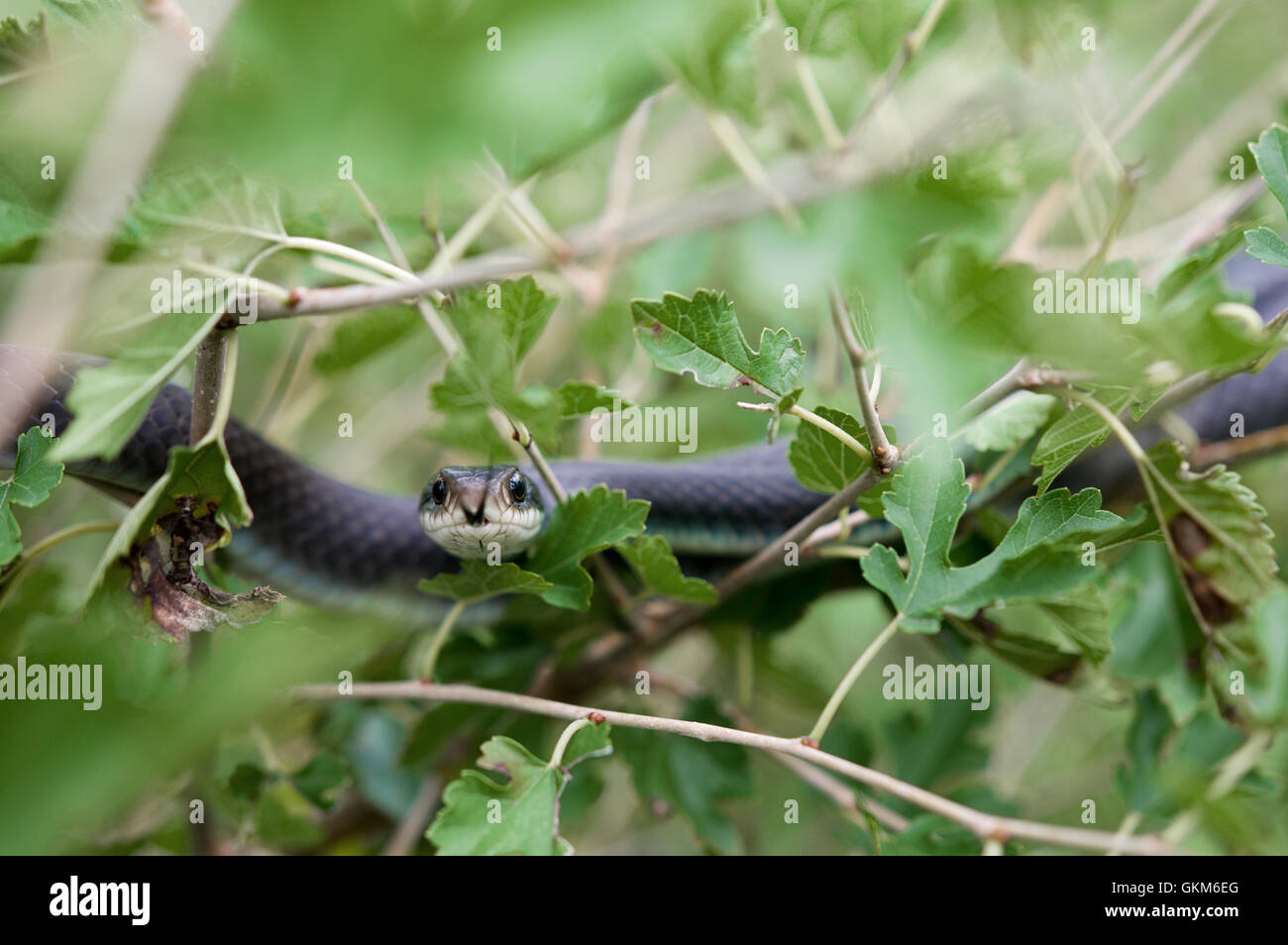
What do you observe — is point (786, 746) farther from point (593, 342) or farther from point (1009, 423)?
point (593, 342)

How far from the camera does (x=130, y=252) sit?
879 mm

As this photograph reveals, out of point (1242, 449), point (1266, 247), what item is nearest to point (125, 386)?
point (1266, 247)

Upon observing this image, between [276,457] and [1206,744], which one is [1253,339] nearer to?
[1206,744]

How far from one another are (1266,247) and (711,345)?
532mm

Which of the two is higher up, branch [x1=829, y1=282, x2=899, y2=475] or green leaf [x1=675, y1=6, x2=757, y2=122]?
green leaf [x1=675, y1=6, x2=757, y2=122]

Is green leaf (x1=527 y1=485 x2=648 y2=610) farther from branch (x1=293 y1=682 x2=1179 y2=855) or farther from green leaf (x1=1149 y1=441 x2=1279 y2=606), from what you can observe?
green leaf (x1=1149 y1=441 x2=1279 y2=606)

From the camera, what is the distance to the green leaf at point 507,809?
0.90 m

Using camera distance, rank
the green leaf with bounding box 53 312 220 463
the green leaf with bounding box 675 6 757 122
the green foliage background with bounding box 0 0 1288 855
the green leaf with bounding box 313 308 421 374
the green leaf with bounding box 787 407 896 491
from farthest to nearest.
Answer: the green leaf with bounding box 313 308 421 374 < the green leaf with bounding box 675 6 757 122 < the green leaf with bounding box 787 407 896 491 < the green leaf with bounding box 53 312 220 463 < the green foliage background with bounding box 0 0 1288 855

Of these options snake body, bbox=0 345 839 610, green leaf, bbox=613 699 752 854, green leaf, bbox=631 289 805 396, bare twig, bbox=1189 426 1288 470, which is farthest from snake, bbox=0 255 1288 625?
green leaf, bbox=631 289 805 396

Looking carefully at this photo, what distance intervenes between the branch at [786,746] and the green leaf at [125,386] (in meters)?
0.48

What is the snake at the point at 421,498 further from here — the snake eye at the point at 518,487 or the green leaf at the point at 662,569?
the green leaf at the point at 662,569

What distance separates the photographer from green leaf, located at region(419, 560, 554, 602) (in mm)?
1026

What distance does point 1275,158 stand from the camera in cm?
94

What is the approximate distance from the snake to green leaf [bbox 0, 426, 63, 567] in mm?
164
